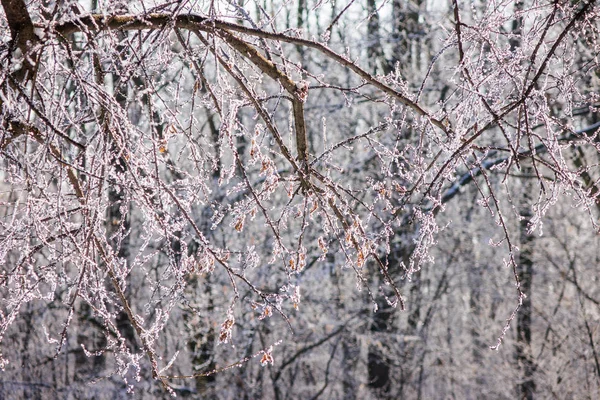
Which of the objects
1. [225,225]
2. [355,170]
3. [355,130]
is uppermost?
[355,130]

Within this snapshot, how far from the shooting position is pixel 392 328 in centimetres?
1006

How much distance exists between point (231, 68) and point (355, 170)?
6552 millimetres

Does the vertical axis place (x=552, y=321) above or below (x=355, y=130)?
below

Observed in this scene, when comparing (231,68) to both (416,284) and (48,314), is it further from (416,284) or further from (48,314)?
(416,284)

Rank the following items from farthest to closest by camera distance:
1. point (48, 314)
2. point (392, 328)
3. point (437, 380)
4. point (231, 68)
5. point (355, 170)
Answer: point (437, 380), point (392, 328), point (355, 170), point (48, 314), point (231, 68)

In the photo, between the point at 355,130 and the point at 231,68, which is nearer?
the point at 231,68

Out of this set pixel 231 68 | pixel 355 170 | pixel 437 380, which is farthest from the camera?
pixel 437 380

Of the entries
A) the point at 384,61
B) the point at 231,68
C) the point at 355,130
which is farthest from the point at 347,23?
the point at 231,68

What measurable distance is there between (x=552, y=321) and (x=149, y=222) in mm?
7962

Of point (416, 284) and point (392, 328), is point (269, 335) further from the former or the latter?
point (416, 284)

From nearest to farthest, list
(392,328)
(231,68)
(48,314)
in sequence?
(231,68) < (48,314) < (392,328)

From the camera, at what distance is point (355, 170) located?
9367 mm

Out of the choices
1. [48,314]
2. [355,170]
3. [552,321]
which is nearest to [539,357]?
[552,321]

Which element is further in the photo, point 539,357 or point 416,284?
point 416,284
